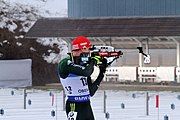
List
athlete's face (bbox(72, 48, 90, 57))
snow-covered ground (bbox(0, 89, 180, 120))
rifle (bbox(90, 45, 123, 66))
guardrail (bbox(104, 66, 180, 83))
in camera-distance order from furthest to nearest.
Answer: guardrail (bbox(104, 66, 180, 83)) → snow-covered ground (bbox(0, 89, 180, 120)) → rifle (bbox(90, 45, 123, 66)) → athlete's face (bbox(72, 48, 90, 57))

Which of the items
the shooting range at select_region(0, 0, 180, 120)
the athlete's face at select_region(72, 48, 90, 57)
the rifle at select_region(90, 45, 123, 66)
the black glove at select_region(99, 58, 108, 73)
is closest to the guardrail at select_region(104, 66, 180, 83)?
the shooting range at select_region(0, 0, 180, 120)


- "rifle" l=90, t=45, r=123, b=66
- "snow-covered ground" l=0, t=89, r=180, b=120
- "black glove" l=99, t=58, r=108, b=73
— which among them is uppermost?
"rifle" l=90, t=45, r=123, b=66

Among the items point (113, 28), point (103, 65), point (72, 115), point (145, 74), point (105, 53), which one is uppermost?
point (113, 28)

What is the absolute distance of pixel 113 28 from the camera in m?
36.7

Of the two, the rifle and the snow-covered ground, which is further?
the snow-covered ground

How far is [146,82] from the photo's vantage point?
117ft

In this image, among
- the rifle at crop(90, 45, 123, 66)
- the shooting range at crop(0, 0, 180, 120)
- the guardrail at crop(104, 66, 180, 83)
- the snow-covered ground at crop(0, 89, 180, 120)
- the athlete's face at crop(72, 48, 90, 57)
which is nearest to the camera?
the athlete's face at crop(72, 48, 90, 57)

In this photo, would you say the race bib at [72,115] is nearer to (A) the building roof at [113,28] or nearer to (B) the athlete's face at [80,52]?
(B) the athlete's face at [80,52]

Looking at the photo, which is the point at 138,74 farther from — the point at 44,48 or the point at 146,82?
the point at 44,48

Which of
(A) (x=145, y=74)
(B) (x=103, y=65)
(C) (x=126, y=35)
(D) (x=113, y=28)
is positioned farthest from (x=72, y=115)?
(D) (x=113, y=28)

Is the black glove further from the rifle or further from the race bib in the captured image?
the race bib

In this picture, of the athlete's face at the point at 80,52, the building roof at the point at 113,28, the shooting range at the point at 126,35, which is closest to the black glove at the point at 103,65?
the athlete's face at the point at 80,52

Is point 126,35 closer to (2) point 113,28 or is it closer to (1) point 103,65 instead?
(2) point 113,28

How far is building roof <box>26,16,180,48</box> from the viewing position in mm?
35209
